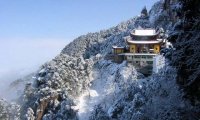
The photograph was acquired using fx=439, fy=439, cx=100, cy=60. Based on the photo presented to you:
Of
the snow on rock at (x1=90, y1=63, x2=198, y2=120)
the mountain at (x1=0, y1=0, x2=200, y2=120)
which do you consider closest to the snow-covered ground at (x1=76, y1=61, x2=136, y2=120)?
the mountain at (x1=0, y1=0, x2=200, y2=120)

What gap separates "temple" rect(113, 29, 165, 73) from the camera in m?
68.3

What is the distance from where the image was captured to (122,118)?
174 feet

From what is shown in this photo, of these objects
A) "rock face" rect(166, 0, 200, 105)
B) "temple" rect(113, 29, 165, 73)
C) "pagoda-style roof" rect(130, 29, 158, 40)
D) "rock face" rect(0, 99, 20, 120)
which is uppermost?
"rock face" rect(166, 0, 200, 105)

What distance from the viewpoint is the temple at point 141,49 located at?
68.3 meters

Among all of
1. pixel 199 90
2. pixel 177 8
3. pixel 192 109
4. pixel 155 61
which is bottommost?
pixel 155 61

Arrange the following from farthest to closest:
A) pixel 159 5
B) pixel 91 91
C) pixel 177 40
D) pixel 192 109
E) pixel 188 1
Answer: pixel 159 5, pixel 91 91, pixel 192 109, pixel 177 40, pixel 188 1

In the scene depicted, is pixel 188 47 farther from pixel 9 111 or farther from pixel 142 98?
pixel 9 111

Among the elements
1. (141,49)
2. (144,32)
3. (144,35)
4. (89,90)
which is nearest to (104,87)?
(89,90)

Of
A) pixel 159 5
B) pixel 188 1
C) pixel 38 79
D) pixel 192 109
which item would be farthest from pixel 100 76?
pixel 188 1

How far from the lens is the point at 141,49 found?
71000 mm

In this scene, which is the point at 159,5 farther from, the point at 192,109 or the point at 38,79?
the point at 192,109

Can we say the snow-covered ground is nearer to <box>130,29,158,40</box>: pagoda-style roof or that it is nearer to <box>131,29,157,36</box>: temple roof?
<box>130,29,158,40</box>: pagoda-style roof

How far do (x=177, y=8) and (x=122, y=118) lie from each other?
33345 millimetres

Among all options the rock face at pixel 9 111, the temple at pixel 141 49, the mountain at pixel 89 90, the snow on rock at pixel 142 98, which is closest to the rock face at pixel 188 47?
the snow on rock at pixel 142 98
